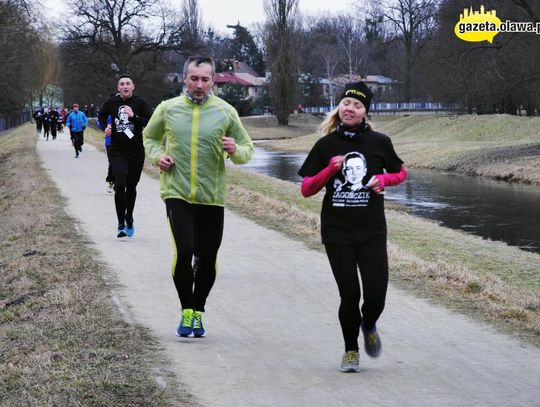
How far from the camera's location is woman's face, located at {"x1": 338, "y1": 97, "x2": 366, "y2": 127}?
6.21 meters

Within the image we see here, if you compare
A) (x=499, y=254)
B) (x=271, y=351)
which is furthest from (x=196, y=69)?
(x=499, y=254)

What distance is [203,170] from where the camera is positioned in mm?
7051

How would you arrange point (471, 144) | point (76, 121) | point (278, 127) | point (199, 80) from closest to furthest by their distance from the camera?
point (199, 80)
point (76, 121)
point (471, 144)
point (278, 127)

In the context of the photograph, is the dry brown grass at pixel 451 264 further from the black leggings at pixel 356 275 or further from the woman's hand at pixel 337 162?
the woman's hand at pixel 337 162

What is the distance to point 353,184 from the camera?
6211 millimetres

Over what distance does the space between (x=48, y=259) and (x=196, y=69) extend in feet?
16.7

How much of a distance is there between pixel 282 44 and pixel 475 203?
5719cm

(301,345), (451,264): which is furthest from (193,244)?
(451,264)

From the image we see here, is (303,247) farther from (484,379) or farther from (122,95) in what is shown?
(484,379)

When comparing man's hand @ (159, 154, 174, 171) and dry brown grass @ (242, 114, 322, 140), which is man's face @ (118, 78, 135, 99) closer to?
man's hand @ (159, 154, 174, 171)

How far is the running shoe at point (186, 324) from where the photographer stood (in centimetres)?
721

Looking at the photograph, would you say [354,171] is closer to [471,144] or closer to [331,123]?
[331,123]

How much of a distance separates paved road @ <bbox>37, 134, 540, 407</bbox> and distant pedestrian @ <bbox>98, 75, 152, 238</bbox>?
2.56 feet

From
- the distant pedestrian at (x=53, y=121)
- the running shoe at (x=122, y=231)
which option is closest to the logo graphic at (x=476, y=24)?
the distant pedestrian at (x=53, y=121)
